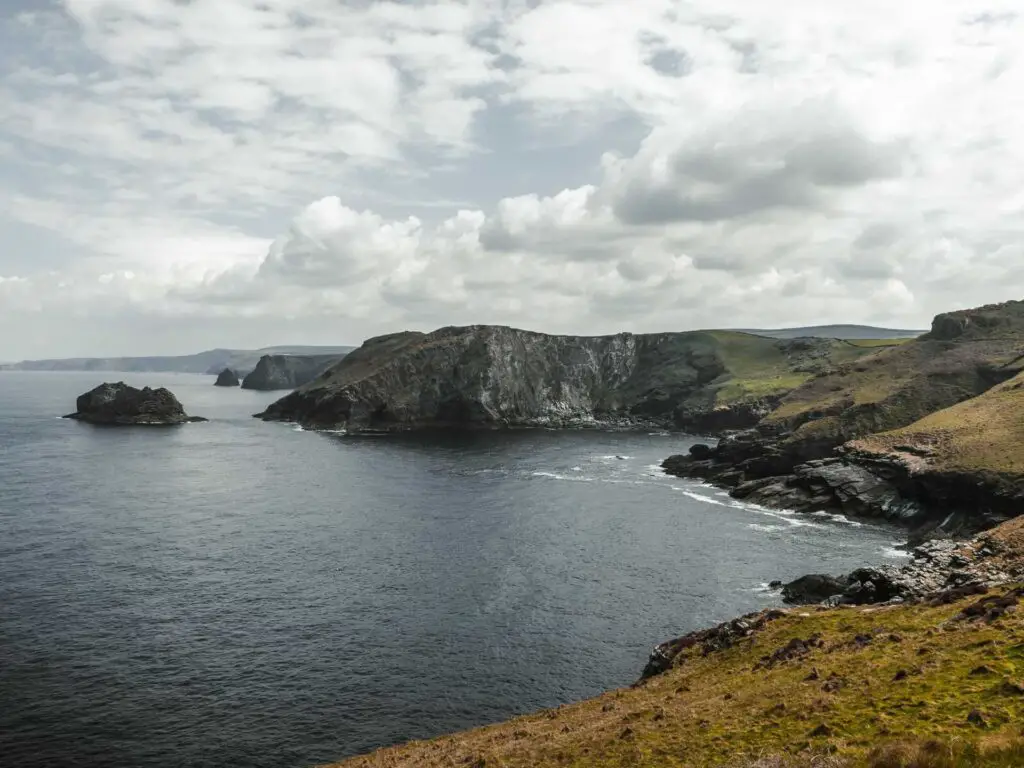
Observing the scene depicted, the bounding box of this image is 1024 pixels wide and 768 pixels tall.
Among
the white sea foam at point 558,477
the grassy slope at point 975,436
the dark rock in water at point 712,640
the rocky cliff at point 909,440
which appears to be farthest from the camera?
the white sea foam at point 558,477

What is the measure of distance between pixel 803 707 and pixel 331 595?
50108 mm

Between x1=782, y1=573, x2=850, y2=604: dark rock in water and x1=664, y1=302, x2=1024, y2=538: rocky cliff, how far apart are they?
3423cm

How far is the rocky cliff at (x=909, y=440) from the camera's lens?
9675 cm

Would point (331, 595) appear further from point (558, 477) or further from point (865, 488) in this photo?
point (865, 488)

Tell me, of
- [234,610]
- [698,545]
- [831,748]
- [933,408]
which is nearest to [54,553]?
[234,610]

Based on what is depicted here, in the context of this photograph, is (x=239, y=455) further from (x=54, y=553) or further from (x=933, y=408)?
(x=933, y=408)

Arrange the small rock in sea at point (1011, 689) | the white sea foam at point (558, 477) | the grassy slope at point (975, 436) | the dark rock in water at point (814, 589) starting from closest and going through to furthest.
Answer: the small rock in sea at point (1011, 689) < the dark rock in water at point (814, 589) < the grassy slope at point (975, 436) < the white sea foam at point (558, 477)

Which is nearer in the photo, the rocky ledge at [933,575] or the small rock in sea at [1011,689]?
the small rock in sea at [1011,689]

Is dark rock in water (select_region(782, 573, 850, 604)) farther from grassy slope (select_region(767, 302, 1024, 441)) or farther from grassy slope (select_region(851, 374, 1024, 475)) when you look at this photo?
grassy slope (select_region(767, 302, 1024, 441))

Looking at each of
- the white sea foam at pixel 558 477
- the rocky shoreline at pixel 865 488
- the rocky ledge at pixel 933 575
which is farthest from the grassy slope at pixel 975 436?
the white sea foam at pixel 558 477

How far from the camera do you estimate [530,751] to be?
33906 millimetres

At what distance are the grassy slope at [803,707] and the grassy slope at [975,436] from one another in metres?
65.5

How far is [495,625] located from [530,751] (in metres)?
29.1

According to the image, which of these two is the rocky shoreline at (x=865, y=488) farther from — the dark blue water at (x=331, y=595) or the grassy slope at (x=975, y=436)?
the dark blue water at (x=331, y=595)
